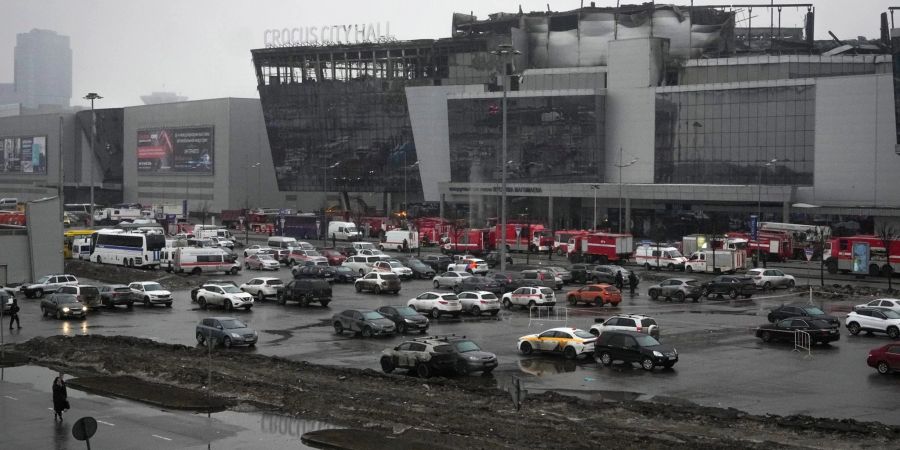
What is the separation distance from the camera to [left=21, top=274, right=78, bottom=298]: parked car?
58.1 metres

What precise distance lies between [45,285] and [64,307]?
1090cm

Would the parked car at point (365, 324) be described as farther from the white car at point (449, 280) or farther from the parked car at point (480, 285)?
the white car at point (449, 280)

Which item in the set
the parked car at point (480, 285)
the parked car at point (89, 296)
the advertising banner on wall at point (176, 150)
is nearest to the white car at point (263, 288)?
the parked car at point (89, 296)

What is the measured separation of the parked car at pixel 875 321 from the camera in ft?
134

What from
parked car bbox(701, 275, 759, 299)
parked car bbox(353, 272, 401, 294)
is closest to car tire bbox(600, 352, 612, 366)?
parked car bbox(701, 275, 759, 299)

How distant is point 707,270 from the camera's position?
7275cm

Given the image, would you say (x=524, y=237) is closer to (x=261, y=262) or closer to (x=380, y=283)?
(x=261, y=262)

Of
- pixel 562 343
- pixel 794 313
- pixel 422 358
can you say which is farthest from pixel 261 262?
pixel 422 358

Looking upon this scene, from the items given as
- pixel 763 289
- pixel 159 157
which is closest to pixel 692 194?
pixel 763 289

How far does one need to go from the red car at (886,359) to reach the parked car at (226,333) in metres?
20.9

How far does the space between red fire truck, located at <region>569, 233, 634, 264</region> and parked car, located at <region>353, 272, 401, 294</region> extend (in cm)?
2416

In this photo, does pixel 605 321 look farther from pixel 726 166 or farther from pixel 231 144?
pixel 231 144

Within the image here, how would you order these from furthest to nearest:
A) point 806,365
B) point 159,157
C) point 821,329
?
point 159,157
point 821,329
point 806,365

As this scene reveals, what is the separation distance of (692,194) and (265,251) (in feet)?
164
